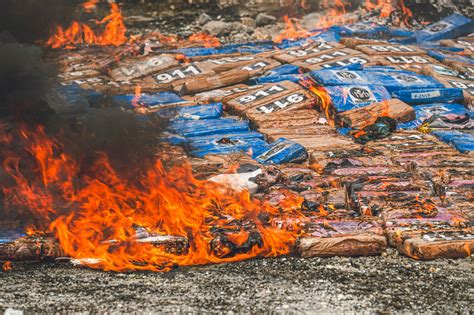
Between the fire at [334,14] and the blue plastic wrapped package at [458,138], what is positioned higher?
the fire at [334,14]

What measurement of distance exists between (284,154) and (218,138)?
3.10ft

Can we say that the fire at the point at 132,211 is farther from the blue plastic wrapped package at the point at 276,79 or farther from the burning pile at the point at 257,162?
the blue plastic wrapped package at the point at 276,79

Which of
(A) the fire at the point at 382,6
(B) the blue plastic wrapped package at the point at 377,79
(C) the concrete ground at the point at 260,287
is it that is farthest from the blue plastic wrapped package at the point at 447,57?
(C) the concrete ground at the point at 260,287

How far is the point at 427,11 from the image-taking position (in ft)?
40.7

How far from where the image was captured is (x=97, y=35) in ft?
38.1

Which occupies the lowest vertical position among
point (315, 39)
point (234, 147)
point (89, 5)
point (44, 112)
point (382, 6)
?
point (234, 147)

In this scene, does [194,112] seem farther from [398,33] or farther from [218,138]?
[398,33]

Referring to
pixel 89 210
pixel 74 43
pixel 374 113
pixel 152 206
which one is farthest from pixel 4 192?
pixel 74 43

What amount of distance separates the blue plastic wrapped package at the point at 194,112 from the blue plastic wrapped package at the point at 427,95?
2373 mm

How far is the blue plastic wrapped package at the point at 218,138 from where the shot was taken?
6.52 metres

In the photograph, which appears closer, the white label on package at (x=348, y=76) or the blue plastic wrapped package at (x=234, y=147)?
the blue plastic wrapped package at (x=234, y=147)

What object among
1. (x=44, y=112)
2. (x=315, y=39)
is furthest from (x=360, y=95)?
(x=44, y=112)

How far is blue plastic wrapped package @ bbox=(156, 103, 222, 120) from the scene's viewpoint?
7.37 m

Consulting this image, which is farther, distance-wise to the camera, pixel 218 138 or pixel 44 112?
pixel 218 138
